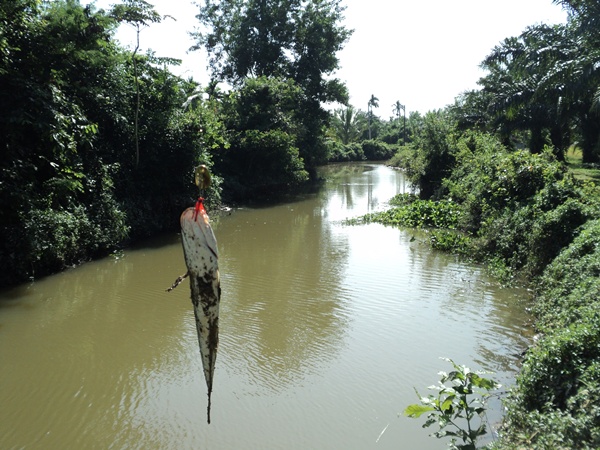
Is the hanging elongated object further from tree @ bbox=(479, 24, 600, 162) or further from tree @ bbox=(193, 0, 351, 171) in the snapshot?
tree @ bbox=(193, 0, 351, 171)

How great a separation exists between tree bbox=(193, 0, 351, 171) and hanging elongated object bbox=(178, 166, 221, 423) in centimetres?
2943

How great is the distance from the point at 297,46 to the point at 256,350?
28713 mm

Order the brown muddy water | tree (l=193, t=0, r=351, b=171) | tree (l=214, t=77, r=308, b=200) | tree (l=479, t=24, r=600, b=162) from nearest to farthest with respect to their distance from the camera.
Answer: the brown muddy water
tree (l=479, t=24, r=600, b=162)
tree (l=214, t=77, r=308, b=200)
tree (l=193, t=0, r=351, b=171)

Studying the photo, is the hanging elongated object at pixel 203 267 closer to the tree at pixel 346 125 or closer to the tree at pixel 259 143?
the tree at pixel 259 143

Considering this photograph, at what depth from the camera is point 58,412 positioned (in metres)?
5.64

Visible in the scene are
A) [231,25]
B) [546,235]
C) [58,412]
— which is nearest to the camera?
[58,412]

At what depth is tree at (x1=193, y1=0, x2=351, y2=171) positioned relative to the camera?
104 feet

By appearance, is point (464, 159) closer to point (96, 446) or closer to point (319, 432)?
point (319, 432)

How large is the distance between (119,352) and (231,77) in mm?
29852

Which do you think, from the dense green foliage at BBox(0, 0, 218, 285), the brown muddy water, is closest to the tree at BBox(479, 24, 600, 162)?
the brown muddy water

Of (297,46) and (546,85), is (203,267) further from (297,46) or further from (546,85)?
(297,46)

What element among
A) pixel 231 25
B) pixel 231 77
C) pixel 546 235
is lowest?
pixel 546 235

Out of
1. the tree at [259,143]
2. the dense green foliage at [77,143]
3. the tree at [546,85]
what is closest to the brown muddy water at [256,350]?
the dense green foliage at [77,143]

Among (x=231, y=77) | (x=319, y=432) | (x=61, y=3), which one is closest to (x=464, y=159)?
(x=61, y=3)
